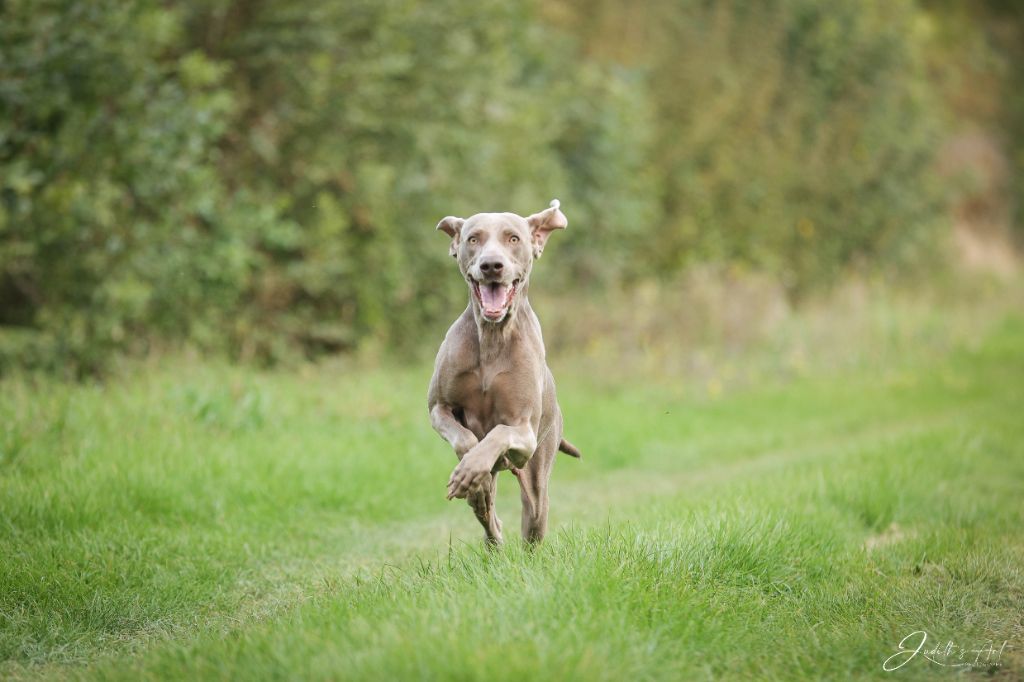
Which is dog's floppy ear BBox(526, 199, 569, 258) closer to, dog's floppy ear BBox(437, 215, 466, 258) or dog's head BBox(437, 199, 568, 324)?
dog's head BBox(437, 199, 568, 324)

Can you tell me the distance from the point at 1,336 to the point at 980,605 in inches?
327

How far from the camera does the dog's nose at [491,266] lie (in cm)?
455

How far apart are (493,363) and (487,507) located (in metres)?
0.70

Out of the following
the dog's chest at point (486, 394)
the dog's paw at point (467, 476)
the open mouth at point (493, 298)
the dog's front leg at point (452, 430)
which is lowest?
the dog's paw at point (467, 476)

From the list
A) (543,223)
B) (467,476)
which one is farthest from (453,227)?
(467,476)

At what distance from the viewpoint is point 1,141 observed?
842 cm

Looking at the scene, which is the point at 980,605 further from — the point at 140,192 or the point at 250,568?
the point at 140,192

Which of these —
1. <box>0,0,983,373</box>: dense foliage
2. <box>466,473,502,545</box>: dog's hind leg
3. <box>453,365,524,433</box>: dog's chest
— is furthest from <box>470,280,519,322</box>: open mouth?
<box>0,0,983,373</box>: dense foliage

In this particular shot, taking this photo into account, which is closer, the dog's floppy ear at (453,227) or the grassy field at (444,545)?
the grassy field at (444,545)

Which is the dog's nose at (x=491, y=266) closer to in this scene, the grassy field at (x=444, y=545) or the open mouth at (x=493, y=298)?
the open mouth at (x=493, y=298)

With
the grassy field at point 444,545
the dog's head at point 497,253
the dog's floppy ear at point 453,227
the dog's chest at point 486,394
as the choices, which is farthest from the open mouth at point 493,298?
the grassy field at point 444,545

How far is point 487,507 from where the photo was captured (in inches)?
191

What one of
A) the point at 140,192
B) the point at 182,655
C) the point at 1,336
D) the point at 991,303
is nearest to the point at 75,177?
the point at 140,192

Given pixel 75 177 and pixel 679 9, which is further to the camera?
pixel 679 9
